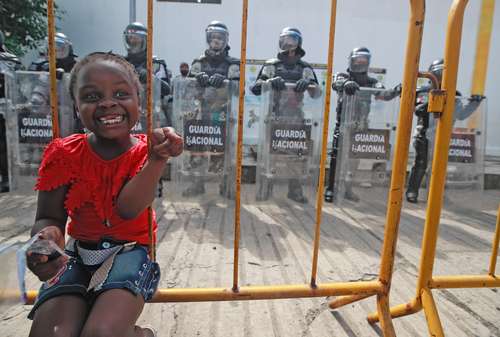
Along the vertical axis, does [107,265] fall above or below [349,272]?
above

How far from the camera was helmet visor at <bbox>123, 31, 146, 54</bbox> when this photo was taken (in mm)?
4137

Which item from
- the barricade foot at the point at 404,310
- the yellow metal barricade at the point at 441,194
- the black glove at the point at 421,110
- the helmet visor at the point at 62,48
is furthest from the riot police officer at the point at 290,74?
the yellow metal barricade at the point at 441,194

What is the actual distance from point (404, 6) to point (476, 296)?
6.52 m

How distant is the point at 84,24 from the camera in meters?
7.11

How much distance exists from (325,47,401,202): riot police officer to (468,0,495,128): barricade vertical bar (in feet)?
12.8

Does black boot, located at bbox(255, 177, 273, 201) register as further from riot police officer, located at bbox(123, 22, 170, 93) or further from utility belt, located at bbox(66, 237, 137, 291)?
utility belt, located at bbox(66, 237, 137, 291)

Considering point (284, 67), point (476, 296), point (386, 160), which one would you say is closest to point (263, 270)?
point (476, 296)

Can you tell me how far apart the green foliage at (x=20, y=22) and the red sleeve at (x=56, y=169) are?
18.9 feet

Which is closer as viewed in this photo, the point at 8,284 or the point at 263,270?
the point at 8,284

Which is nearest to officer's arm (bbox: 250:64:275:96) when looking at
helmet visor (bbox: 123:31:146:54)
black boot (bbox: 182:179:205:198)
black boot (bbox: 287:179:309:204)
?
black boot (bbox: 287:179:309:204)

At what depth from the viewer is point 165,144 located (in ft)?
3.60

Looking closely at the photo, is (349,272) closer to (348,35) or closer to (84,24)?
(348,35)

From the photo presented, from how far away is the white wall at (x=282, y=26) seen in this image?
Result: 6.82 m

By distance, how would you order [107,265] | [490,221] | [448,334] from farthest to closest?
[490,221] → [448,334] → [107,265]
